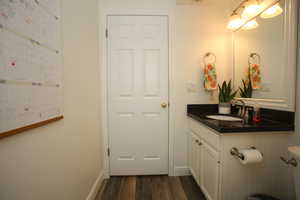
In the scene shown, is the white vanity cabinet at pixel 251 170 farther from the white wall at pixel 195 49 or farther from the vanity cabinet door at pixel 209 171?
the white wall at pixel 195 49

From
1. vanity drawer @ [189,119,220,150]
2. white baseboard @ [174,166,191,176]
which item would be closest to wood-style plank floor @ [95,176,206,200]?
white baseboard @ [174,166,191,176]

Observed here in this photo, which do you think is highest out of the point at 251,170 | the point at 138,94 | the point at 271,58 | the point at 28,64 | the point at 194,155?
the point at 271,58

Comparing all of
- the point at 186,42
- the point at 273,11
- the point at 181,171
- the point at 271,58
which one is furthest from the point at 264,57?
the point at 181,171

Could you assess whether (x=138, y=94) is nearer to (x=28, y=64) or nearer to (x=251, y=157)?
(x=28, y=64)

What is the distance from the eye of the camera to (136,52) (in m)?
1.69

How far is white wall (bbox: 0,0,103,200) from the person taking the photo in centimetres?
60

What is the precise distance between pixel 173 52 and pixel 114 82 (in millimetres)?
873

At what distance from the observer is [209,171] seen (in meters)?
1.17

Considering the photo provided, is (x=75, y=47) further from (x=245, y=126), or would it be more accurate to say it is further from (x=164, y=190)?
(x=164, y=190)

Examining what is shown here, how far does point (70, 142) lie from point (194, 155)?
1.29m

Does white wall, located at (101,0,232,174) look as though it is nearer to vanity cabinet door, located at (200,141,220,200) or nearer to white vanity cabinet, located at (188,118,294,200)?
vanity cabinet door, located at (200,141,220,200)

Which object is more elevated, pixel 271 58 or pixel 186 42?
pixel 186 42

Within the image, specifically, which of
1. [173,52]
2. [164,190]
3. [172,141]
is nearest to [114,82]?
[173,52]

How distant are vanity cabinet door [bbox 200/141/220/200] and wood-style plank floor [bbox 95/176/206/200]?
0.28 metres
